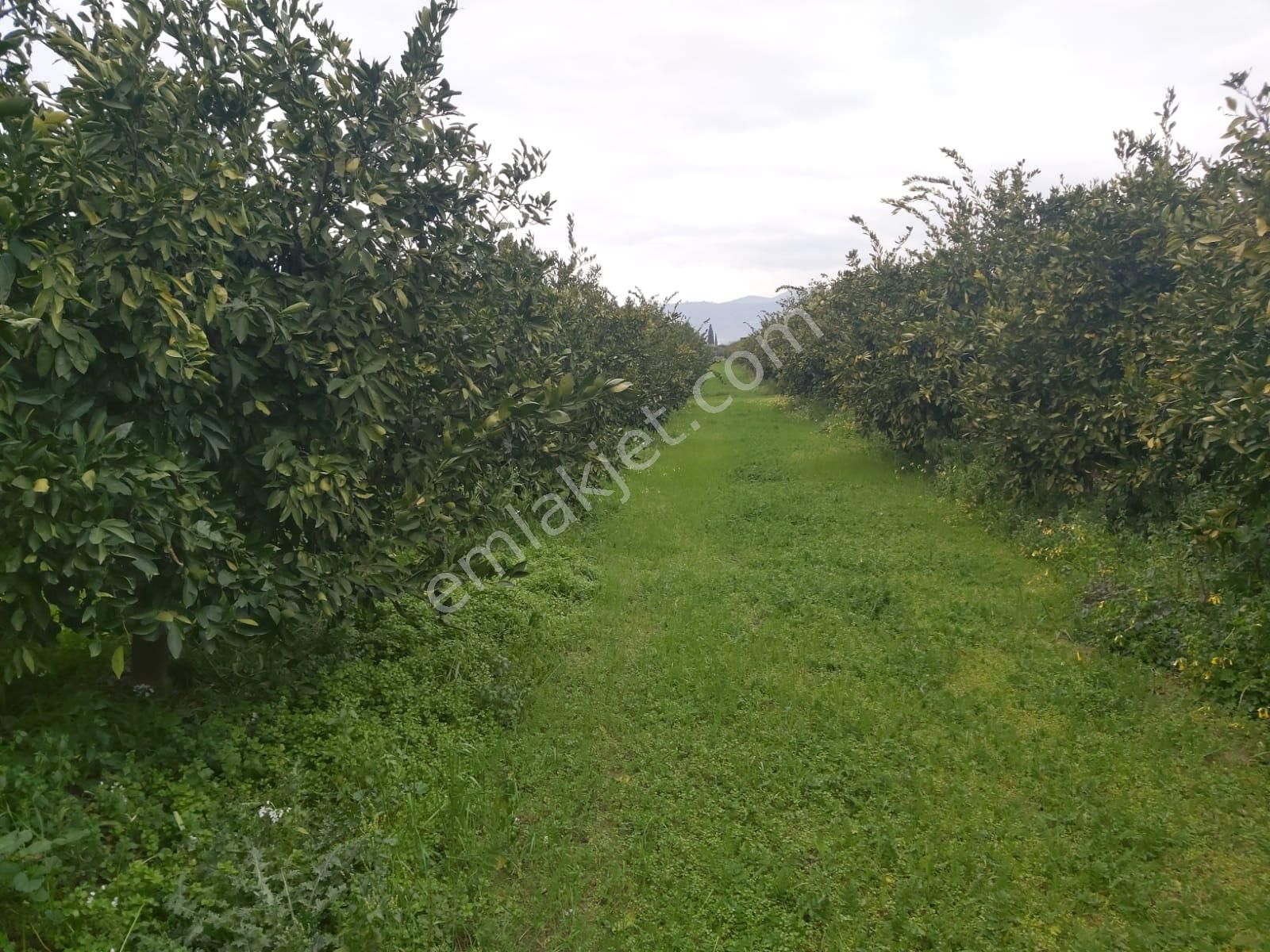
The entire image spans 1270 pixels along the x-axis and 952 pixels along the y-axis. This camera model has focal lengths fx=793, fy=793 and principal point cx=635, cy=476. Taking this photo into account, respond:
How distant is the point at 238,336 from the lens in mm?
3656

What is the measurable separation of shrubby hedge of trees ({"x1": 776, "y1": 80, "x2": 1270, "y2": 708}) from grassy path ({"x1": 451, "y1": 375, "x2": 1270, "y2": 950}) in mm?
895

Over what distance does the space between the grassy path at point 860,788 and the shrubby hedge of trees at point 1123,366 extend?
0.89 metres

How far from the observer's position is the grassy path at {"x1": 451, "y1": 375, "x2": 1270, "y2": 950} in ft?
11.2

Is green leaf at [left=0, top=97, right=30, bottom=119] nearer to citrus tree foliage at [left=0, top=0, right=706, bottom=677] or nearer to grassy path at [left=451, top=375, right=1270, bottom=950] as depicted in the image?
citrus tree foliage at [left=0, top=0, right=706, bottom=677]

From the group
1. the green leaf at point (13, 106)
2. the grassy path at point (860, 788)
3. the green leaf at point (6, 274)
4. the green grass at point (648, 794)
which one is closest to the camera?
the green leaf at point (13, 106)

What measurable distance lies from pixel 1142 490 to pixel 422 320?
7280mm

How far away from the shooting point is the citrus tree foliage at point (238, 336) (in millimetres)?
2984

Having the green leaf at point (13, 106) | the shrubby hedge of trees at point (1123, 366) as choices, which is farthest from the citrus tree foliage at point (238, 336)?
the shrubby hedge of trees at point (1123, 366)

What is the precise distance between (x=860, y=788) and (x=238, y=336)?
3937 mm
